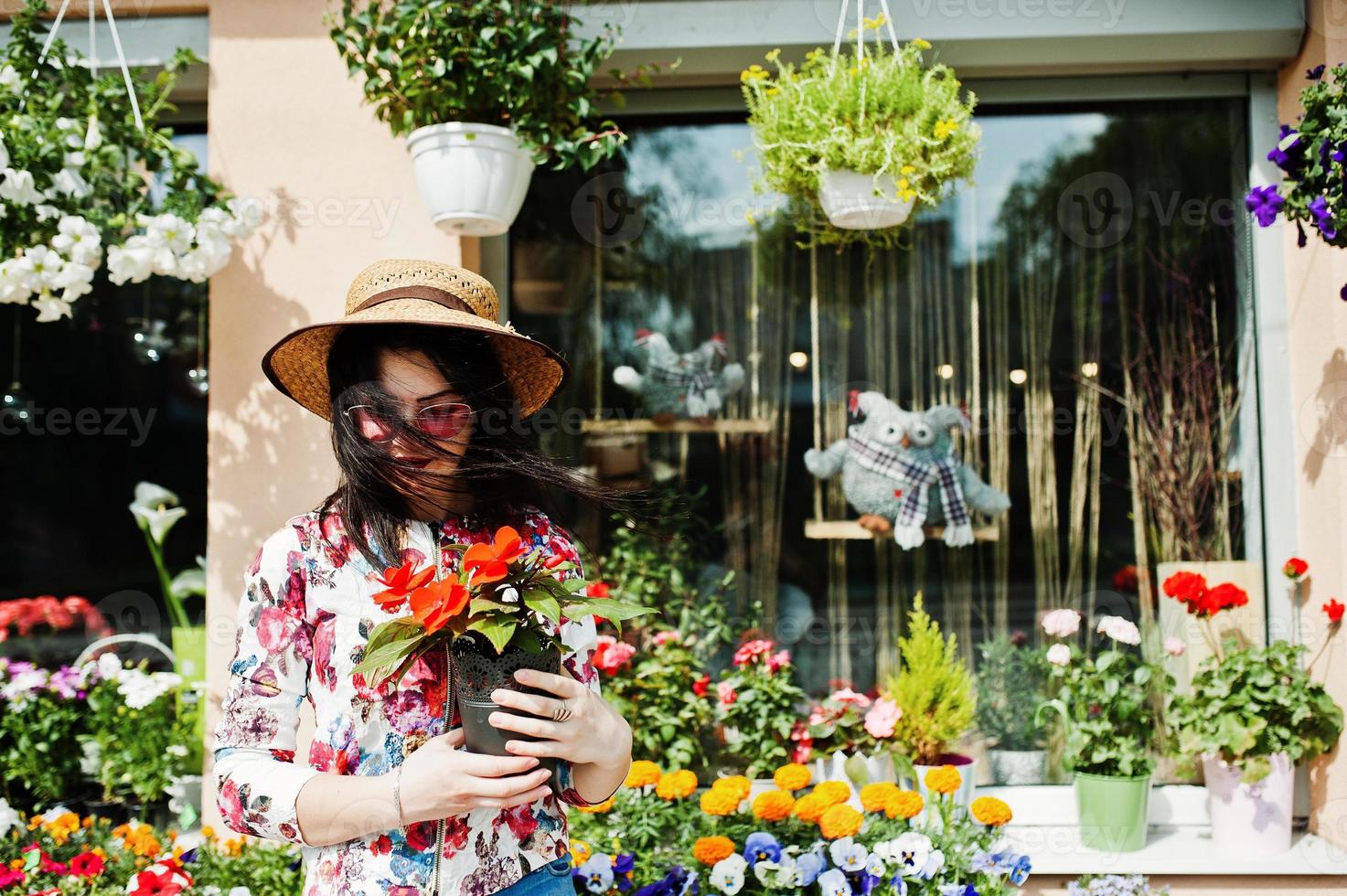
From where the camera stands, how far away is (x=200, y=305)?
3697mm

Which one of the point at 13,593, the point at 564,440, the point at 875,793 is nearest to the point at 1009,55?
the point at 564,440

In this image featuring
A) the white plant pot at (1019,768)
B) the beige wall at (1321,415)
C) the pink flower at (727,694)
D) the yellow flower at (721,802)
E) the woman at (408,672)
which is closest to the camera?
the woman at (408,672)

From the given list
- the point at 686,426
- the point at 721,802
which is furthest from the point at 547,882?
the point at 686,426

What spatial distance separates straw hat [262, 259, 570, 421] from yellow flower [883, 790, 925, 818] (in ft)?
4.83

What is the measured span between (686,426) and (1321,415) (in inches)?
80.7

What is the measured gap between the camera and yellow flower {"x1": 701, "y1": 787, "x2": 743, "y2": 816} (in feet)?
8.46

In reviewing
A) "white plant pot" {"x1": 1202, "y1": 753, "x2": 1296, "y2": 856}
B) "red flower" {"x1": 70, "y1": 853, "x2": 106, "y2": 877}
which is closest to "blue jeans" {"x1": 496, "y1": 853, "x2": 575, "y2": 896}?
"red flower" {"x1": 70, "y1": 853, "x2": 106, "y2": 877}

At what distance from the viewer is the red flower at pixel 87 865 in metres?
2.50

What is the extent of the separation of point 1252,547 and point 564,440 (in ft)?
7.75

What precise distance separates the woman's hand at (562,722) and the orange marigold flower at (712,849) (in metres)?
1.18

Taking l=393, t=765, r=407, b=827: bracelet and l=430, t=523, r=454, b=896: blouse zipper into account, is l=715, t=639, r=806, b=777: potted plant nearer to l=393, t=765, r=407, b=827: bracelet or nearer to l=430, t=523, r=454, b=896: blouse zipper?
l=430, t=523, r=454, b=896: blouse zipper

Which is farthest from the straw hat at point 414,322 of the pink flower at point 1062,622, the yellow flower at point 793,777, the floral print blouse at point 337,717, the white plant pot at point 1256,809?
the white plant pot at point 1256,809

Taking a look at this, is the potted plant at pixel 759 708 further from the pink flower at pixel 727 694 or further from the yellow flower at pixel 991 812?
the yellow flower at pixel 991 812

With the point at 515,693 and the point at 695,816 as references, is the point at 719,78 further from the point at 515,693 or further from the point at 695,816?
the point at 515,693
